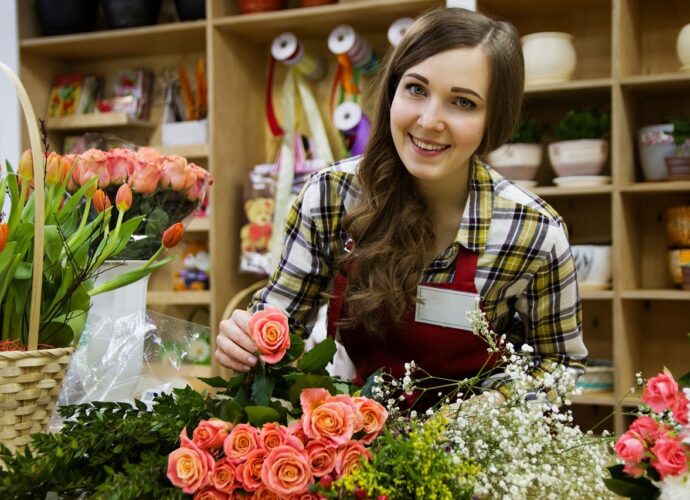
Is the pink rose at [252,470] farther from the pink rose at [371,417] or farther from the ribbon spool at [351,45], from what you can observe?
the ribbon spool at [351,45]

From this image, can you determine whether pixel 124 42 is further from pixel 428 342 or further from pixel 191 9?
pixel 428 342

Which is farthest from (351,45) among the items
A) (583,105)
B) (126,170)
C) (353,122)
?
(126,170)

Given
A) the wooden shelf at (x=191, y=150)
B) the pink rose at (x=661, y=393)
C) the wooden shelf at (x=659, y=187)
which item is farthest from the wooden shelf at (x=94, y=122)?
the pink rose at (x=661, y=393)

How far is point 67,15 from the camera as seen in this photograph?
10.3 ft

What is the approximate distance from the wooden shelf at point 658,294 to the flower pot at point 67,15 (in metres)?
2.35

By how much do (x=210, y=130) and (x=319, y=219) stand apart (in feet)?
5.22

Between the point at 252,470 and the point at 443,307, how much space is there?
702 mm

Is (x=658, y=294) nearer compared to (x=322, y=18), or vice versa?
(x=658, y=294)

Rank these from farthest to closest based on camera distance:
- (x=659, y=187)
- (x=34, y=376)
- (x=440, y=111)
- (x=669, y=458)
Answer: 1. (x=659, y=187)
2. (x=440, y=111)
3. (x=34, y=376)
4. (x=669, y=458)

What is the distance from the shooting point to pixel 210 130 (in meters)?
2.88

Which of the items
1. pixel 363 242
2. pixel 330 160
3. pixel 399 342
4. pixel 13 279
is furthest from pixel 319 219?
pixel 330 160

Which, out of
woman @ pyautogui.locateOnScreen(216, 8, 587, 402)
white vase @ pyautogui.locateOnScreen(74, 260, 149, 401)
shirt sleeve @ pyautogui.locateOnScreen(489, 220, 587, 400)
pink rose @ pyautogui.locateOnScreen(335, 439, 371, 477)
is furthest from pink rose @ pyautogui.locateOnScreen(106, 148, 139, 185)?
shirt sleeve @ pyautogui.locateOnScreen(489, 220, 587, 400)

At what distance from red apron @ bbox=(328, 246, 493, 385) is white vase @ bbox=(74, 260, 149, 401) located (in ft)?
1.31

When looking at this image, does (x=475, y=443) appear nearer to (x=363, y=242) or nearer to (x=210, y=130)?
(x=363, y=242)
